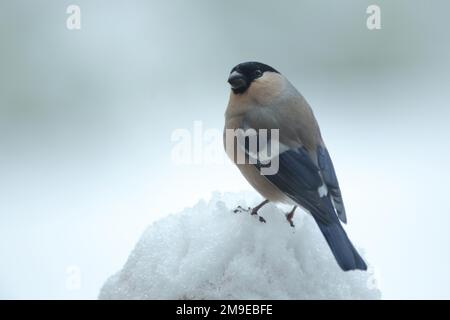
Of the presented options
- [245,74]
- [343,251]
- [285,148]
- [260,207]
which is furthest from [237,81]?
[343,251]

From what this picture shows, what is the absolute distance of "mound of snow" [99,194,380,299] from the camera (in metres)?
1.12

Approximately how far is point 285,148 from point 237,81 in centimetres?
22

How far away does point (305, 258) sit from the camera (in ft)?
3.89

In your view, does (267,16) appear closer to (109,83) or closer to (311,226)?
(109,83)

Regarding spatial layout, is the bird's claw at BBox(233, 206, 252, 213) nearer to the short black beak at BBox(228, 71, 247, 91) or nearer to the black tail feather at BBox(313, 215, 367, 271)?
the black tail feather at BBox(313, 215, 367, 271)

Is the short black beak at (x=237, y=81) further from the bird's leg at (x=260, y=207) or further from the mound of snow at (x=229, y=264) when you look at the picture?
the mound of snow at (x=229, y=264)

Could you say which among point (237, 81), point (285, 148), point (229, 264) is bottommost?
point (229, 264)

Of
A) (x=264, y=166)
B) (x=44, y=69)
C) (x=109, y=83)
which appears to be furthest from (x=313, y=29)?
(x=264, y=166)

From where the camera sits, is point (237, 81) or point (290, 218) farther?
point (237, 81)

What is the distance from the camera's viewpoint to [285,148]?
1557mm

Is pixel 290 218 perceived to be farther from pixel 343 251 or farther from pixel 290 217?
pixel 343 251

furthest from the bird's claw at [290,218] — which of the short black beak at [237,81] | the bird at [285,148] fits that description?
the short black beak at [237,81]

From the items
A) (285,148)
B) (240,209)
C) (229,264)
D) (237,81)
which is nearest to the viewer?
(229,264)
